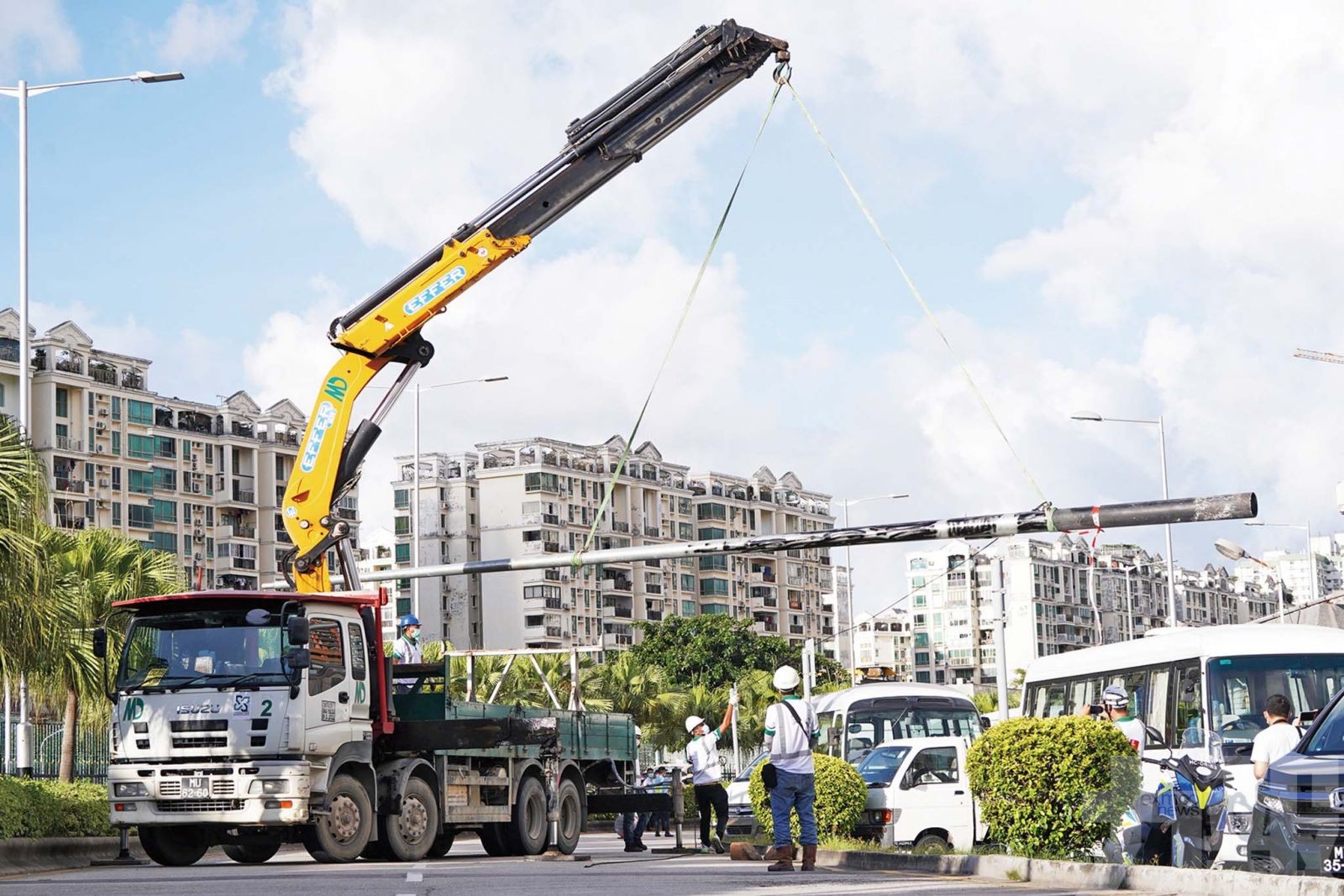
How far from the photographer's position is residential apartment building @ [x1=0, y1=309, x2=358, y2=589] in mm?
95375

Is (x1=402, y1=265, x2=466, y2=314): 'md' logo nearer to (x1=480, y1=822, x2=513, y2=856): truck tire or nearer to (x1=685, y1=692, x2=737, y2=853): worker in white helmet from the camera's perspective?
(x1=480, y1=822, x2=513, y2=856): truck tire

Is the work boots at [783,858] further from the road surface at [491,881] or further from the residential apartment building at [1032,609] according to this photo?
the residential apartment building at [1032,609]

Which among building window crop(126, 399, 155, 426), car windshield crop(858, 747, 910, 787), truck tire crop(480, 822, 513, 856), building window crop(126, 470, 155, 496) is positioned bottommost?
truck tire crop(480, 822, 513, 856)

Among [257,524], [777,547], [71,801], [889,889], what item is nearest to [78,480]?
[257,524]

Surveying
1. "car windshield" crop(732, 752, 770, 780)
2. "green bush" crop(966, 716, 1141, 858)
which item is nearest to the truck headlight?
"car windshield" crop(732, 752, 770, 780)

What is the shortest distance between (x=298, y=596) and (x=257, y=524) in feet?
320

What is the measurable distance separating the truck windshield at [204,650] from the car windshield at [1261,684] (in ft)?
32.2

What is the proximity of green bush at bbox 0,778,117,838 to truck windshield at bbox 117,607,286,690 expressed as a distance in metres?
3.60

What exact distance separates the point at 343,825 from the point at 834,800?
5.43m

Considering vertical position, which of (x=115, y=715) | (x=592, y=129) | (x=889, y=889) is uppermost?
(x=592, y=129)

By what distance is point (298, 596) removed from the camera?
1872cm

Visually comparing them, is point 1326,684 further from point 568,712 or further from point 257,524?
point 257,524

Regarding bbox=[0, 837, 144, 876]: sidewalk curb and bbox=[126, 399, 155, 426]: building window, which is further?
bbox=[126, 399, 155, 426]: building window

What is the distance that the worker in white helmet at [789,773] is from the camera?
16531mm
